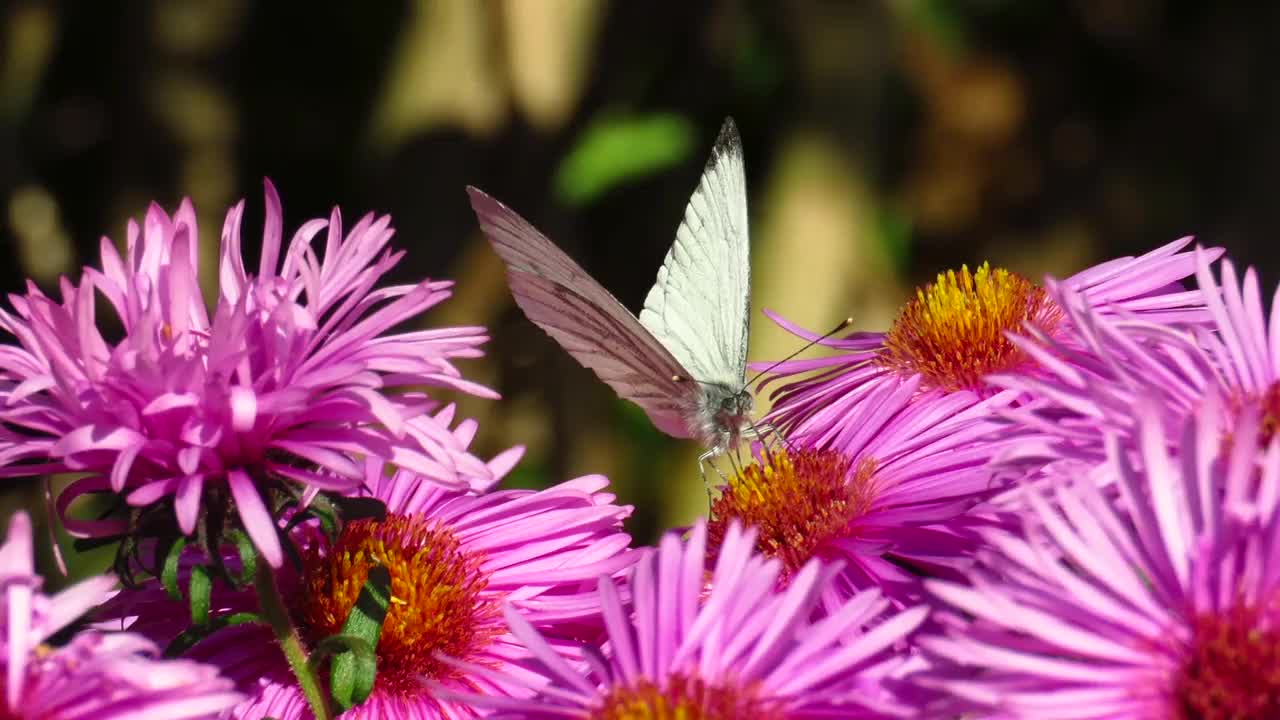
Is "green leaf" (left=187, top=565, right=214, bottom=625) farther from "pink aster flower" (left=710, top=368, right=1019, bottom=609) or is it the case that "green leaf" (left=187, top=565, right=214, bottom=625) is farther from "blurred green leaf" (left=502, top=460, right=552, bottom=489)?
"blurred green leaf" (left=502, top=460, right=552, bottom=489)

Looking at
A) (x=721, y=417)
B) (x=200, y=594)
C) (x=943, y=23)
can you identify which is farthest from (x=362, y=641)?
(x=943, y=23)

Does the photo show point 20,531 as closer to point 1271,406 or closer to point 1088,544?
point 1088,544

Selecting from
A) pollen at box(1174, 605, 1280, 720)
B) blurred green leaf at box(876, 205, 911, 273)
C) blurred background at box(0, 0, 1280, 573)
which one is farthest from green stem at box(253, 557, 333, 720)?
blurred green leaf at box(876, 205, 911, 273)

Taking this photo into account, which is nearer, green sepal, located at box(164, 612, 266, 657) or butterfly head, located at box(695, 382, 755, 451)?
green sepal, located at box(164, 612, 266, 657)

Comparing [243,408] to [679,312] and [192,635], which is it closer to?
[192,635]

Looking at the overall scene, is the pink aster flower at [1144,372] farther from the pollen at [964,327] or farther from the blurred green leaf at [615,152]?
the blurred green leaf at [615,152]

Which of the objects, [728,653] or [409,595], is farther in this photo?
[409,595]

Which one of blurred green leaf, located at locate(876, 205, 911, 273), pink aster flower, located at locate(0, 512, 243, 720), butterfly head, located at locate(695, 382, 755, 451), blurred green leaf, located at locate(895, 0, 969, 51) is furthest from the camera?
blurred green leaf, located at locate(895, 0, 969, 51)

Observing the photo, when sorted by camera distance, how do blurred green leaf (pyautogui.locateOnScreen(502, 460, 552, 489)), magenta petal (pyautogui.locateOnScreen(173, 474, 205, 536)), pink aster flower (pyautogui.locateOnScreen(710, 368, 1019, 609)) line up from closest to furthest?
1. magenta petal (pyautogui.locateOnScreen(173, 474, 205, 536))
2. pink aster flower (pyautogui.locateOnScreen(710, 368, 1019, 609))
3. blurred green leaf (pyautogui.locateOnScreen(502, 460, 552, 489))
